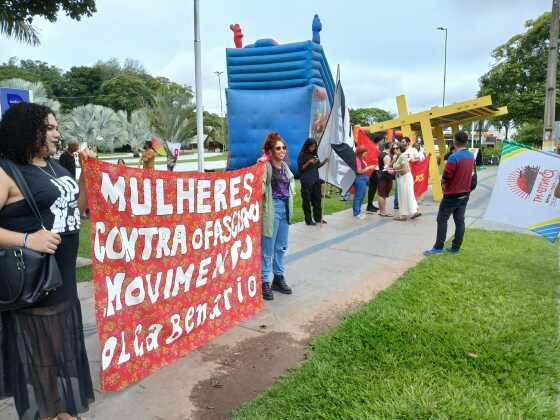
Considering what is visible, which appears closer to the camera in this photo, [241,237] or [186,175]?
[186,175]

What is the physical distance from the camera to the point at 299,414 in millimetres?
2533

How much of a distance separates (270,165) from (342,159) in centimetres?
438

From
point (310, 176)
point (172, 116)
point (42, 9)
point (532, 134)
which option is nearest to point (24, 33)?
point (42, 9)

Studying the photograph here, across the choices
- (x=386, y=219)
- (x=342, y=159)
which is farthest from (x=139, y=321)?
(x=386, y=219)

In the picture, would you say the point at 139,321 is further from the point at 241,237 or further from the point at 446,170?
the point at 446,170

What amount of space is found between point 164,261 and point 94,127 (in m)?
44.8

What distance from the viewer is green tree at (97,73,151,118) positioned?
63812 mm

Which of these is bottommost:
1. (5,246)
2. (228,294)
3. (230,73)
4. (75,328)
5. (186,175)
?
(228,294)

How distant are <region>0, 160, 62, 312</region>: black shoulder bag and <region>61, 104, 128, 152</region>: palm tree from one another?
42311 millimetres

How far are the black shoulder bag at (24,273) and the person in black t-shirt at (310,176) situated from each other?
636 cm

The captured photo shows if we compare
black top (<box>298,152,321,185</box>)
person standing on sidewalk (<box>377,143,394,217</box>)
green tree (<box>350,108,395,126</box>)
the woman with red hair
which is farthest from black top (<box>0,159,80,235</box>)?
green tree (<box>350,108,395,126</box>)

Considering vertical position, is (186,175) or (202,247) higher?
(186,175)

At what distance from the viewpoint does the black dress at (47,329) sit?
207 cm

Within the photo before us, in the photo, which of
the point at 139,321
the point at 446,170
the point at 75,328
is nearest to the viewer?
the point at 75,328
